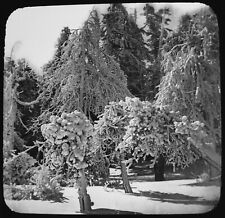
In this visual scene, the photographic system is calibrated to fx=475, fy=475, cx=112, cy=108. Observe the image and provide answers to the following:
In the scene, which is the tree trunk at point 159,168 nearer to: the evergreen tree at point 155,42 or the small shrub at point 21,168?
the evergreen tree at point 155,42

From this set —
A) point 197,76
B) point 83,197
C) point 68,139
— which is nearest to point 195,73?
point 197,76

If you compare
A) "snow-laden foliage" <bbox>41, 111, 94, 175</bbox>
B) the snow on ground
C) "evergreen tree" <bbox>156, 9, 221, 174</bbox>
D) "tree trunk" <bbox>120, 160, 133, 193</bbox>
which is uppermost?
"evergreen tree" <bbox>156, 9, 221, 174</bbox>

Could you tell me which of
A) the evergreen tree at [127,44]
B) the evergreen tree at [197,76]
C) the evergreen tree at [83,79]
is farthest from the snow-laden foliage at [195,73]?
the evergreen tree at [83,79]

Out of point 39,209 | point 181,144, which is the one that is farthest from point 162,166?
point 39,209

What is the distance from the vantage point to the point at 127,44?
2.97m

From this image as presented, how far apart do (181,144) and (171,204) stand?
37 cm

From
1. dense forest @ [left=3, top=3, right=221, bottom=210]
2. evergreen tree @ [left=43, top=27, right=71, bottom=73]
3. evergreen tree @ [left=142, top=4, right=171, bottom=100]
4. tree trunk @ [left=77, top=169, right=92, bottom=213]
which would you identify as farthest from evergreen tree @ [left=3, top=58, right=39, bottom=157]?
evergreen tree @ [left=142, top=4, right=171, bottom=100]

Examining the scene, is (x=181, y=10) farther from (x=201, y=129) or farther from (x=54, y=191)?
(x=54, y=191)

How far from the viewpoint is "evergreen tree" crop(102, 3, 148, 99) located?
295 cm

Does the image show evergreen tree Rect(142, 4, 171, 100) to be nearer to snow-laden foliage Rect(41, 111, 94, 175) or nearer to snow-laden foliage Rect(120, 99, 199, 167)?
snow-laden foliage Rect(120, 99, 199, 167)

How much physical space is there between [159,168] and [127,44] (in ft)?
2.60

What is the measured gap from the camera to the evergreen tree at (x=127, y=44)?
2.95 metres

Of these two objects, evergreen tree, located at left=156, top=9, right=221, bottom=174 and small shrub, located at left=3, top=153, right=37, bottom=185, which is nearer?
evergreen tree, located at left=156, top=9, right=221, bottom=174

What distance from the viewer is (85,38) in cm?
300
